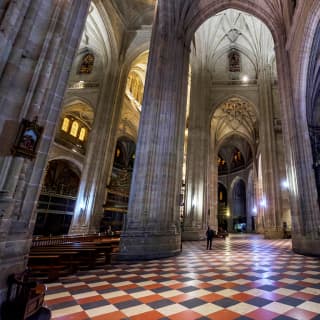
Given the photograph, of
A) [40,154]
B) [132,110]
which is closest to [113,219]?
[132,110]

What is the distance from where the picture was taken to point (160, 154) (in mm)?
8086

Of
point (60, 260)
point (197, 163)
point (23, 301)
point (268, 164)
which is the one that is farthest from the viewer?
point (268, 164)

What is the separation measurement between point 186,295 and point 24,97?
3937 mm

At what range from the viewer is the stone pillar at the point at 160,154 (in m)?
7.06

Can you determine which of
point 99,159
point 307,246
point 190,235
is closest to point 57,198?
point 99,159

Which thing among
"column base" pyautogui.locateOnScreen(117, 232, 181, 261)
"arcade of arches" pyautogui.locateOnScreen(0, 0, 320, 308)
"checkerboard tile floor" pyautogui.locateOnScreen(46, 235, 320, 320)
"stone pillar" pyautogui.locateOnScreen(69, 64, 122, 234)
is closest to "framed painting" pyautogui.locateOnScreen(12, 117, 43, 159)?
"arcade of arches" pyautogui.locateOnScreen(0, 0, 320, 308)

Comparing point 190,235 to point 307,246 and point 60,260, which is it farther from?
point 60,260

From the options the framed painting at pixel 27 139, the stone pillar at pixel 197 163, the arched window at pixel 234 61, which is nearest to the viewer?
the framed painting at pixel 27 139

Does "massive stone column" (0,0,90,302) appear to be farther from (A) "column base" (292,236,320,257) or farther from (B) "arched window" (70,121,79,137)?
(B) "arched window" (70,121,79,137)

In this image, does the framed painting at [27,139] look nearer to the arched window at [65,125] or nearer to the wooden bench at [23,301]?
the wooden bench at [23,301]

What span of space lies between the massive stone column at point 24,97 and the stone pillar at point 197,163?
12478mm

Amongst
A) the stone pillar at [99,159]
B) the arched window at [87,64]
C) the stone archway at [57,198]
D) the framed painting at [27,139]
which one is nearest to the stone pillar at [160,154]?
the framed painting at [27,139]

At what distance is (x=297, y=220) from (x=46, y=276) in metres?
9.20

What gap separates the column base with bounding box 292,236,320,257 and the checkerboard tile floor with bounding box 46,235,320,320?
135 inches
